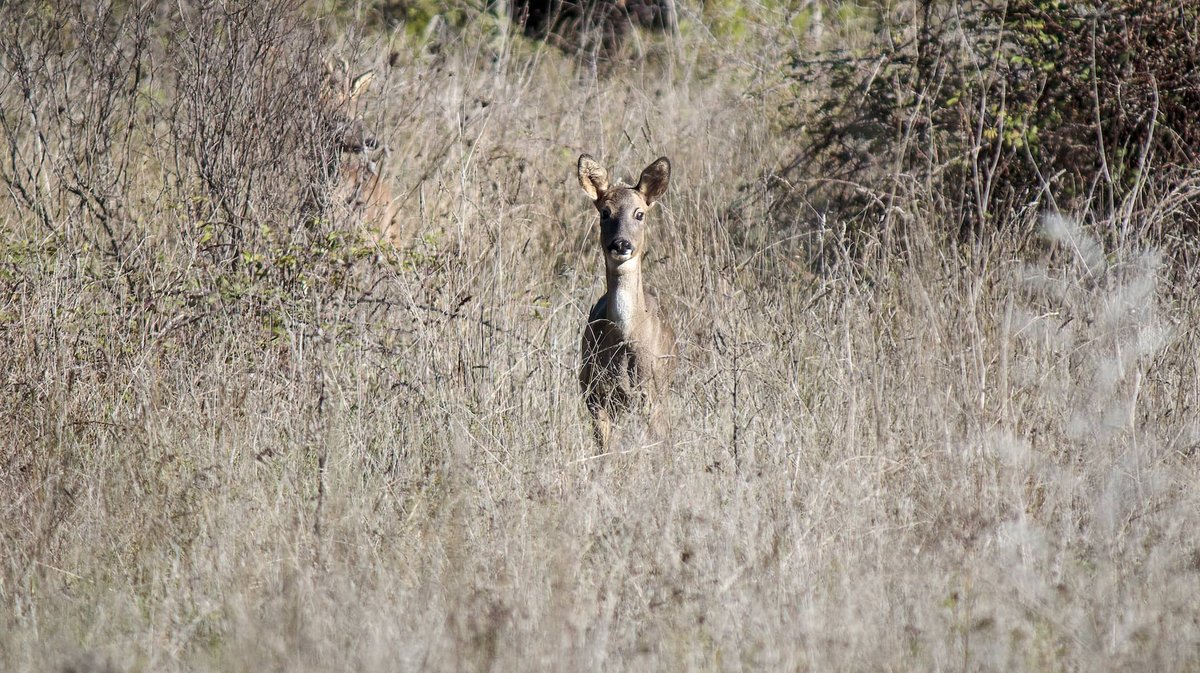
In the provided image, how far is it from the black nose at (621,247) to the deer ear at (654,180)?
50cm

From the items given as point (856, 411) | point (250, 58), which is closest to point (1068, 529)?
point (856, 411)

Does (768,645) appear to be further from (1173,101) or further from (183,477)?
(1173,101)

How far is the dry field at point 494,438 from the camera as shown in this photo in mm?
3738

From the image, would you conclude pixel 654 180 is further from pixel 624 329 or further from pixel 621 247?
pixel 624 329

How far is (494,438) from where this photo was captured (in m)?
5.26

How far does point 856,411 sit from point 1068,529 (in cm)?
111

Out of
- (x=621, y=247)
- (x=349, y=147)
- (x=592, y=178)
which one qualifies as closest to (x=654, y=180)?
(x=592, y=178)

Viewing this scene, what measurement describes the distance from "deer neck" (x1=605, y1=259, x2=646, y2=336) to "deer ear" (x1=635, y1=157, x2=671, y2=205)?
1.78 feet

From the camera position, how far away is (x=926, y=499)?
4621 mm

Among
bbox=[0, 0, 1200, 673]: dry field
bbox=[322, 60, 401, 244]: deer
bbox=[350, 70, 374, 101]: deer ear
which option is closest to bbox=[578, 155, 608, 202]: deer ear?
bbox=[0, 0, 1200, 673]: dry field

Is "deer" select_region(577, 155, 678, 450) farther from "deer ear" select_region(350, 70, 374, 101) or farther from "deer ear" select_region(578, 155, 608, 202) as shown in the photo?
"deer ear" select_region(350, 70, 374, 101)

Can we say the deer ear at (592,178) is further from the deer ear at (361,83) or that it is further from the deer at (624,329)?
the deer ear at (361,83)

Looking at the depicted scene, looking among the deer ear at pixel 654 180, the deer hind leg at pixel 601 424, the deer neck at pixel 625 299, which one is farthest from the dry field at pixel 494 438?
the deer ear at pixel 654 180

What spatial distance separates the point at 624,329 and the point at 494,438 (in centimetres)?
126
